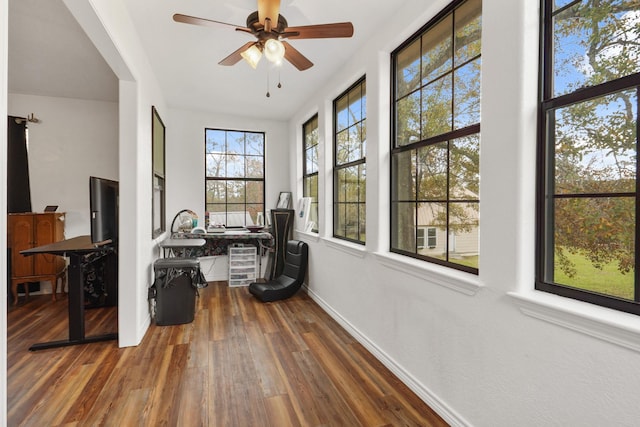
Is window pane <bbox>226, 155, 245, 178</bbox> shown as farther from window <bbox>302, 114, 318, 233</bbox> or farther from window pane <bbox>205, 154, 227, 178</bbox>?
window <bbox>302, 114, 318, 233</bbox>

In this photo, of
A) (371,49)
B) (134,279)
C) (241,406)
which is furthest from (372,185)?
(134,279)

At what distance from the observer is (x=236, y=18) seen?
2564 millimetres

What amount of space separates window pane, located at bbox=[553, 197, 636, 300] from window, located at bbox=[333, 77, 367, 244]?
190 cm

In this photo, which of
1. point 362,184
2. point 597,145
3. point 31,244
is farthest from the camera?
point 31,244

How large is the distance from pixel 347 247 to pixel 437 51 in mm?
1871

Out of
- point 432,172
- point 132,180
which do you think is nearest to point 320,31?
point 432,172

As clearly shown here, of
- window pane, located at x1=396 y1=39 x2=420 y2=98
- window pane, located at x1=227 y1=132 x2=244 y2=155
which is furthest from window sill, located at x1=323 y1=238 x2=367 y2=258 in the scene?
window pane, located at x1=227 y1=132 x2=244 y2=155

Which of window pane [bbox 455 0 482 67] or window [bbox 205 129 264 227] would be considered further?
window [bbox 205 129 264 227]

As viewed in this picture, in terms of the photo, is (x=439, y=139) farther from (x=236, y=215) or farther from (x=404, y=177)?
(x=236, y=215)

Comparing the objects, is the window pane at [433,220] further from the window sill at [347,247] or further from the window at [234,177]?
the window at [234,177]

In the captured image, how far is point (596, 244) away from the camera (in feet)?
4.45

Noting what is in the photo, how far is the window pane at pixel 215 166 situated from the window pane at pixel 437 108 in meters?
3.84

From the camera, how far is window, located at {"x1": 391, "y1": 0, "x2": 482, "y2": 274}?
200 centimetres

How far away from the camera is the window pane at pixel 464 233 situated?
6.51ft
